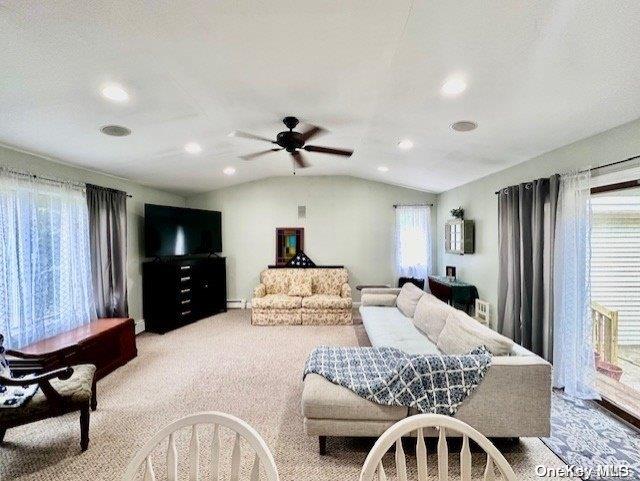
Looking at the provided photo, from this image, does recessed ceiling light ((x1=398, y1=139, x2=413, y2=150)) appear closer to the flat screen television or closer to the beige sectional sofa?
the beige sectional sofa

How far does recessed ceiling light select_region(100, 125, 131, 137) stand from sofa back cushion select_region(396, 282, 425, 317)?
3759 millimetres

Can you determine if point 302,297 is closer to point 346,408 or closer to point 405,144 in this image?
point 405,144

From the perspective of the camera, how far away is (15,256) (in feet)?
8.93

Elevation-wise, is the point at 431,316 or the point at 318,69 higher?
the point at 318,69

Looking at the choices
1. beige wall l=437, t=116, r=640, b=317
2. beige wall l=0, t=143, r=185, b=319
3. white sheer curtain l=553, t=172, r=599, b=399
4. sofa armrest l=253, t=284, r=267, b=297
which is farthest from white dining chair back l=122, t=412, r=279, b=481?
sofa armrest l=253, t=284, r=267, b=297

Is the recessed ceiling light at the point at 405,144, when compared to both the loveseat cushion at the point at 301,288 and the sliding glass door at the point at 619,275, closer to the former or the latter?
the sliding glass door at the point at 619,275

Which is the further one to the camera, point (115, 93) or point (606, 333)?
point (606, 333)

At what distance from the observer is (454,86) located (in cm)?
203

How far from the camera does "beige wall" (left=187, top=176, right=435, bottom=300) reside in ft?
19.4

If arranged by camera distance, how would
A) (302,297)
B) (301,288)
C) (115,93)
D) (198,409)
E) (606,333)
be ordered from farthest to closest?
(301,288) → (302,297) → (606,333) → (198,409) → (115,93)

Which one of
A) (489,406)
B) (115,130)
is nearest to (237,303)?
(115,130)

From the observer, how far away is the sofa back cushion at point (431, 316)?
9.61ft

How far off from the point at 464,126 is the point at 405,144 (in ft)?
2.69

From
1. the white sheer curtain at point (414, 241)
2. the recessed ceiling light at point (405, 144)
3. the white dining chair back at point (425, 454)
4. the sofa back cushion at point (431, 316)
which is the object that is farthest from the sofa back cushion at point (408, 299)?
the white dining chair back at point (425, 454)
